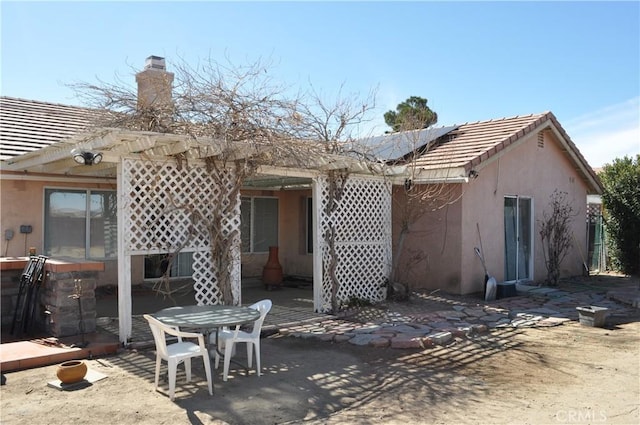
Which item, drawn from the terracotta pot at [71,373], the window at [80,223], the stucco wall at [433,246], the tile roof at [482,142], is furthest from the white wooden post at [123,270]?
the tile roof at [482,142]

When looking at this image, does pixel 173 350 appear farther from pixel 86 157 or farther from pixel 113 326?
pixel 113 326

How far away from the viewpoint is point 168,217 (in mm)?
7402

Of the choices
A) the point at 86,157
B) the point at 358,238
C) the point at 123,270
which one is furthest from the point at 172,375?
the point at 358,238

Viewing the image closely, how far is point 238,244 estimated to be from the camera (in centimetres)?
802

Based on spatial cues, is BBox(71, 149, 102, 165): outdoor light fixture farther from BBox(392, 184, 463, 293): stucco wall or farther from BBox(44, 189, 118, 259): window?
BBox(392, 184, 463, 293): stucco wall

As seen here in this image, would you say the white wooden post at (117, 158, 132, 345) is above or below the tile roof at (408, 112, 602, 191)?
below

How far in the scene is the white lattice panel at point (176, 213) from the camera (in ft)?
23.1

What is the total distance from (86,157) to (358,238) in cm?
538

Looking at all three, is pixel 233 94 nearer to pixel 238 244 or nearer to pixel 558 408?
pixel 238 244

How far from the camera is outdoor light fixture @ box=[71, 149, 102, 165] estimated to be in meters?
6.48

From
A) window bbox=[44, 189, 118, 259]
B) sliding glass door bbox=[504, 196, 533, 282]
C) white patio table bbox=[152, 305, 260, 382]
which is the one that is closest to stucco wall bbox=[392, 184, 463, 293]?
sliding glass door bbox=[504, 196, 533, 282]

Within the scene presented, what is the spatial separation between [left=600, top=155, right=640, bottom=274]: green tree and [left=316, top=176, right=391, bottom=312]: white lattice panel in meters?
9.12

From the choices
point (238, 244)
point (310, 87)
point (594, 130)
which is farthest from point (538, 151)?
point (238, 244)

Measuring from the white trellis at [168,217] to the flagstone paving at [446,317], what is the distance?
1.61m
